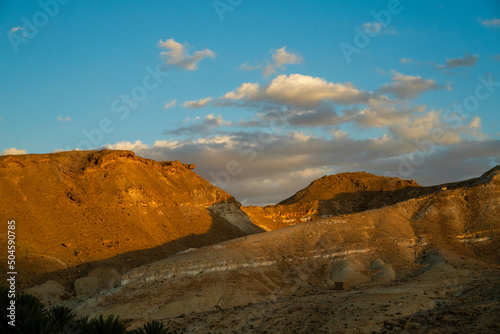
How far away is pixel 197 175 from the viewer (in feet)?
250

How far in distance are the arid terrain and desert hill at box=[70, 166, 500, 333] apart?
0.36ft

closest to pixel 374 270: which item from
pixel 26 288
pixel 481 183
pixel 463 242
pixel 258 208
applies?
pixel 463 242

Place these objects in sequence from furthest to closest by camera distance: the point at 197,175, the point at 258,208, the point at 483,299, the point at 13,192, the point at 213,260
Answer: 1. the point at 258,208
2. the point at 197,175
3. the point at 13,192
4. the point at 213,260
5. the point at 483,299

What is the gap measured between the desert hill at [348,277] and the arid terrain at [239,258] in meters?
0.11

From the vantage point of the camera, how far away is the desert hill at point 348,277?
22422mm

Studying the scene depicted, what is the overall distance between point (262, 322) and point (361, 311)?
521 cm

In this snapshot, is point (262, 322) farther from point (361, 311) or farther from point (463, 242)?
point (463, 242)

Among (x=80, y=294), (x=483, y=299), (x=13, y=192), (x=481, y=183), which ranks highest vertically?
(x=13, y=192)

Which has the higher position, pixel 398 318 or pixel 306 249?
pixel 306 249

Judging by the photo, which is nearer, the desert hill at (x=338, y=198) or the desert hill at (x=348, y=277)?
the desert hill at (x=348, y=277)
